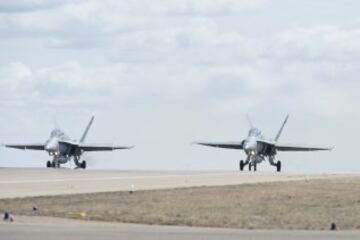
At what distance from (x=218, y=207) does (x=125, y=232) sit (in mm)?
9905

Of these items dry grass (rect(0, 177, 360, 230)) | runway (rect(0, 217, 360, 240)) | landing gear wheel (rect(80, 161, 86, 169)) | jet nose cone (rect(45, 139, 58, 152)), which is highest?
jet nose cone (rect(45, 139, 58, 152))

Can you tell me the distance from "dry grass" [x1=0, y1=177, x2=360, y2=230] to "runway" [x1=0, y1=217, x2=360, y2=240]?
1522 mm

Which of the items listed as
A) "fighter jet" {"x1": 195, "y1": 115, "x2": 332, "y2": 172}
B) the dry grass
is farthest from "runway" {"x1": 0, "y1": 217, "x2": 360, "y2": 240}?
"fighter jet" {"x1": 195, "y1": 115, "x2": 332, "y2": 172}

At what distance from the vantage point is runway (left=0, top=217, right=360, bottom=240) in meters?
22.7

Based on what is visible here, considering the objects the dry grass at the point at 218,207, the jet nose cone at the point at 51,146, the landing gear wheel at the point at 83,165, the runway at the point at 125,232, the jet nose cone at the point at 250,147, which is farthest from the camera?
the landing gear wheel at the point at 83,165

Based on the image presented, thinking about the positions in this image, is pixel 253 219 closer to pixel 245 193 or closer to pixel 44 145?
pixel 245 193

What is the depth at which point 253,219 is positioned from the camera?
95.6 ft

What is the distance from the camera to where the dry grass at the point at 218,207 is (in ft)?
93.0

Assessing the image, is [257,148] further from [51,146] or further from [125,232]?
[125,232]

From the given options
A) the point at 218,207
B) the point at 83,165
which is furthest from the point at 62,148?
the point at 218,207

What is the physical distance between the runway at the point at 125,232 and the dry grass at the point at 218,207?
59.9 inches

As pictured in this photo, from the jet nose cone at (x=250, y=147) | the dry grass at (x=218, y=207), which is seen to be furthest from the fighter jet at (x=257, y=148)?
the dry grass at (x=218, y=207)

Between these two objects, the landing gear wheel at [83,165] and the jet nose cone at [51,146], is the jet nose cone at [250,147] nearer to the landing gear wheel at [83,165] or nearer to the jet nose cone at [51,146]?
the landing gear wheel at [83,165]

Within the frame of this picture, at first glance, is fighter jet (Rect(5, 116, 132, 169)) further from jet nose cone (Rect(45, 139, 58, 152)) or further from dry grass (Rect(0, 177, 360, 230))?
dry grass (Rect(0, 177, 360, 230))
